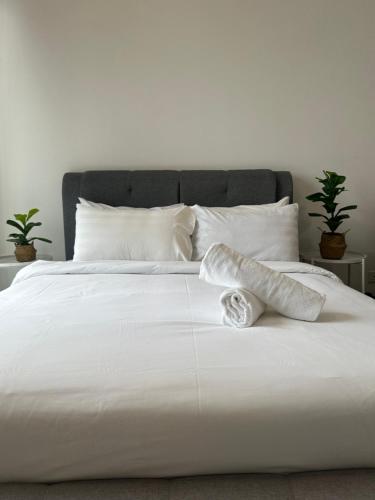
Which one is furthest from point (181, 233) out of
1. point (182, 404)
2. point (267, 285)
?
point (182, 404)

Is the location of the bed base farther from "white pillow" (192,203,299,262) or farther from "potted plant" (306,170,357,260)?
"potted plant" (306,170,357,260)

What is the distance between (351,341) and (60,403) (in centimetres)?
81

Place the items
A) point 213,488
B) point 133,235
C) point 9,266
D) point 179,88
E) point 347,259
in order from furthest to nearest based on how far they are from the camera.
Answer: point 179,88 → point 347,259 → point 9,266 → point 133,235 → point 213,488

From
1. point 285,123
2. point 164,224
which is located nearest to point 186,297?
point 164,224

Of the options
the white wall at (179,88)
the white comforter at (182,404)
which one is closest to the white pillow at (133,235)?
the white wall at (179,88)

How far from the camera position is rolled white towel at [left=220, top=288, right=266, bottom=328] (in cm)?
139

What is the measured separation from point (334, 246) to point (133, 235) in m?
1.30

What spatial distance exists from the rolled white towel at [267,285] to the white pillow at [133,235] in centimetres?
95

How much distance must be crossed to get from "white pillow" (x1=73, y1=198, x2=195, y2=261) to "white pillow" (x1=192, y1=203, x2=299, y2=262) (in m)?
0.09

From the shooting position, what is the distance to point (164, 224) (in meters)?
2.54

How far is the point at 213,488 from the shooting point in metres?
0.92

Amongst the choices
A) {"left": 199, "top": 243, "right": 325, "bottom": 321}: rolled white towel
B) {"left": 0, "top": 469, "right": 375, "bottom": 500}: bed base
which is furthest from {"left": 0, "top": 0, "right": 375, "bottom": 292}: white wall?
{"left": 0, "top": 469, "right": 375, "bottom": 500}: bed base

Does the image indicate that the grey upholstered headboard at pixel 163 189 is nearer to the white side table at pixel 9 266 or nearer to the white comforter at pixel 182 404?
the white side table at pixel 9 266

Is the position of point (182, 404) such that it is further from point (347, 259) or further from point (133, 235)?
point (347, 259)
